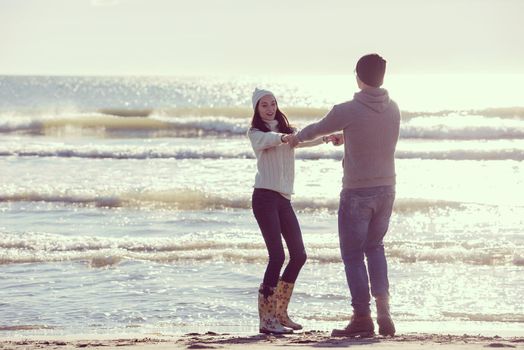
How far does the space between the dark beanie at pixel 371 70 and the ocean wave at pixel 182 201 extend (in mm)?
8410

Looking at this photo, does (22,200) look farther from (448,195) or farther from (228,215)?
(448,195)

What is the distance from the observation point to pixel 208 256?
11070 millimetres

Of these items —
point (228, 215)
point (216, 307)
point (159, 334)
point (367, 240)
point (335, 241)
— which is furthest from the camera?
point (228, 215)

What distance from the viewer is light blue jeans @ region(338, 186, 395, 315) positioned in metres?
6.76

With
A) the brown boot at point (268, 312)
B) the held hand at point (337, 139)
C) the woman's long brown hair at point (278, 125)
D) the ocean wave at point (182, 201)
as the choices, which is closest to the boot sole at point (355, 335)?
the brown boot at point (268, 312)

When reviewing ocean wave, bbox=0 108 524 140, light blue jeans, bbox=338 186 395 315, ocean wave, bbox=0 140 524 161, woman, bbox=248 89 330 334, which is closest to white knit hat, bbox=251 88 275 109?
woman, bbox=248 89 330 334

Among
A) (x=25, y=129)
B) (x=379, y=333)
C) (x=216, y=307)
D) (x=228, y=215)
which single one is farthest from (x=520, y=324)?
(x=25, y=129)

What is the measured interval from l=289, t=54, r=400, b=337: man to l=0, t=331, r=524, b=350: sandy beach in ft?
0.88

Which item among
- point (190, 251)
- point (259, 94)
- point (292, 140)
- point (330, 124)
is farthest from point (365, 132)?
point (190, 251)

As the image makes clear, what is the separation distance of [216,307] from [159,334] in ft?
4.20

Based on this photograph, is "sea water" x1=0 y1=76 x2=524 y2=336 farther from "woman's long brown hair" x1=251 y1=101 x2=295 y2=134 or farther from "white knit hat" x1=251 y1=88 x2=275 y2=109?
"white knit hat" x1=251 y1=88 x2=275 y2=109

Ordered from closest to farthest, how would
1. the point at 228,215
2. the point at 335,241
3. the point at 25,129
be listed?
1. the point at 335,241
2. the point at 228,215
3. the point at 25,129

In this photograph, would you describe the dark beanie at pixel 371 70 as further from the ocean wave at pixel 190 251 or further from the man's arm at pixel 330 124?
the ocean wave at pixel 190 251

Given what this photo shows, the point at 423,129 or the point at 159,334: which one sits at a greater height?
the point at 423,129
